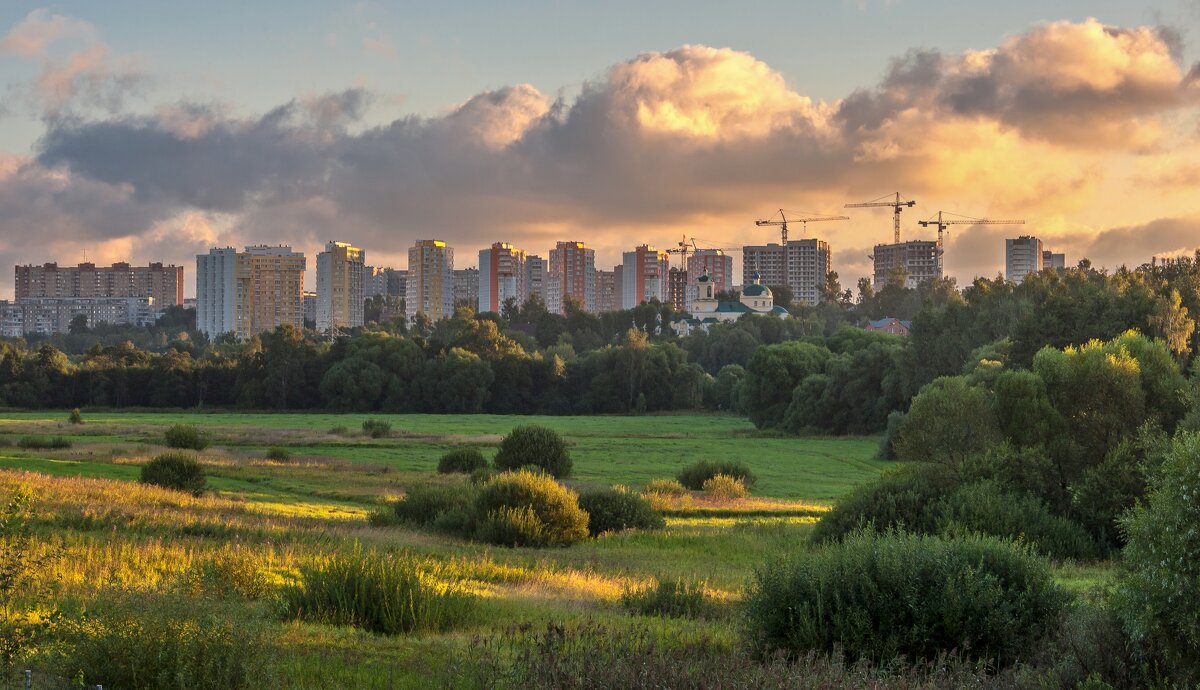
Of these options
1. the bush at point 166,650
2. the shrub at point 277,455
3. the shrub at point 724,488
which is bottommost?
the shrub at point 724,488

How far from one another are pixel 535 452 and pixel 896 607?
38.5 metres

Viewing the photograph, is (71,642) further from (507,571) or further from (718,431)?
(718,431)

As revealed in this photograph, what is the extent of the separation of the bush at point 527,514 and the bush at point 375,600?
552 inches

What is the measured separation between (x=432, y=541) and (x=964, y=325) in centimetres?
7900

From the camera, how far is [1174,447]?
10516 mm

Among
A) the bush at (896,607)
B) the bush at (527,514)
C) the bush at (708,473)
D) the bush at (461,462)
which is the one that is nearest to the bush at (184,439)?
the bush at (461,462)

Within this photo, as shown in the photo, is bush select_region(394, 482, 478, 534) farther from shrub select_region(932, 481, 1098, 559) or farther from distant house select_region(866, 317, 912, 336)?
distant house select_region(866, 317, 912, 336)

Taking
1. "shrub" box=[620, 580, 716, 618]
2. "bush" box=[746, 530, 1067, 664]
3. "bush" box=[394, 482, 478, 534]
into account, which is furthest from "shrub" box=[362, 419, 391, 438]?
"bush" box=[746, 530, 1067, 664]

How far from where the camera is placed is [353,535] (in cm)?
2481

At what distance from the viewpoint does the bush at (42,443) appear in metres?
56.0

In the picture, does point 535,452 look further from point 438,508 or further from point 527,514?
point 527,514

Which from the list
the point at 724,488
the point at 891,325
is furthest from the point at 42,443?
the point at 891,325

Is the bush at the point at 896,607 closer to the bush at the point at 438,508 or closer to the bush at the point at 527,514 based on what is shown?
the bush at the point at 527,514

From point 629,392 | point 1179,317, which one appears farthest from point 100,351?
point 1179,317
